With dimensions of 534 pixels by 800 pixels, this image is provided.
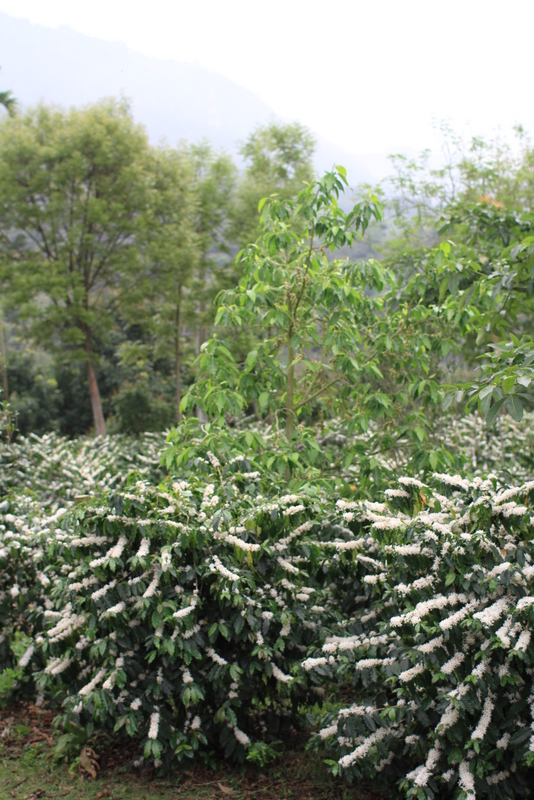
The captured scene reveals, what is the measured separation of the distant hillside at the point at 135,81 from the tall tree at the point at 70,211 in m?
79.9

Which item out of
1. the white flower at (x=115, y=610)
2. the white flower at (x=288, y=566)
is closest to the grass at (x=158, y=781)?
the white flower at (x=115, y=610)

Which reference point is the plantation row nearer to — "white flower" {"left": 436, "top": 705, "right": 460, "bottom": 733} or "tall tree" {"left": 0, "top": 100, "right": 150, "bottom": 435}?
"white flower" {"left": 436, "top": 705, "right": 460, "bottom": 733}

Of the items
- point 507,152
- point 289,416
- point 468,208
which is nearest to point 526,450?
point 468,208

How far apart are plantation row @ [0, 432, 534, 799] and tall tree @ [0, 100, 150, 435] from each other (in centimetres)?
1075

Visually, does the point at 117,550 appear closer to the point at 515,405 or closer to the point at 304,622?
the point at 304,622

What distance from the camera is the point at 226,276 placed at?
52.6 ft

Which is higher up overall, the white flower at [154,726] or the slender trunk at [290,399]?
the slender trunk at [290,399]

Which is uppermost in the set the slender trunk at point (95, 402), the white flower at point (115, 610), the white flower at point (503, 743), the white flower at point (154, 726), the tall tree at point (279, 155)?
the tall tree at point (279, 155)

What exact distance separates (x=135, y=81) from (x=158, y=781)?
12426 centimetres

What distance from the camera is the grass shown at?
2568 millimetres

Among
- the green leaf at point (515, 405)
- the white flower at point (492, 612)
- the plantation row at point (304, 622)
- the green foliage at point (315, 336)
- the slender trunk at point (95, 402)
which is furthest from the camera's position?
the slender trunk at point (95, 402)

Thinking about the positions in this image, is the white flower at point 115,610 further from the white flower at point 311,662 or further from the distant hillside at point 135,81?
the distant hillside at point 135,81

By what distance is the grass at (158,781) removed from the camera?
2.57 m

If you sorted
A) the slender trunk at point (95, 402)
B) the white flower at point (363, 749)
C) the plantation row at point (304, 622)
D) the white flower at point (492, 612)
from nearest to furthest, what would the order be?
the white flower at point (492, 612) → the plantation row at point (304, 622) → the white flower at point (363, 749) → the slender trunk at point (95, 402)
